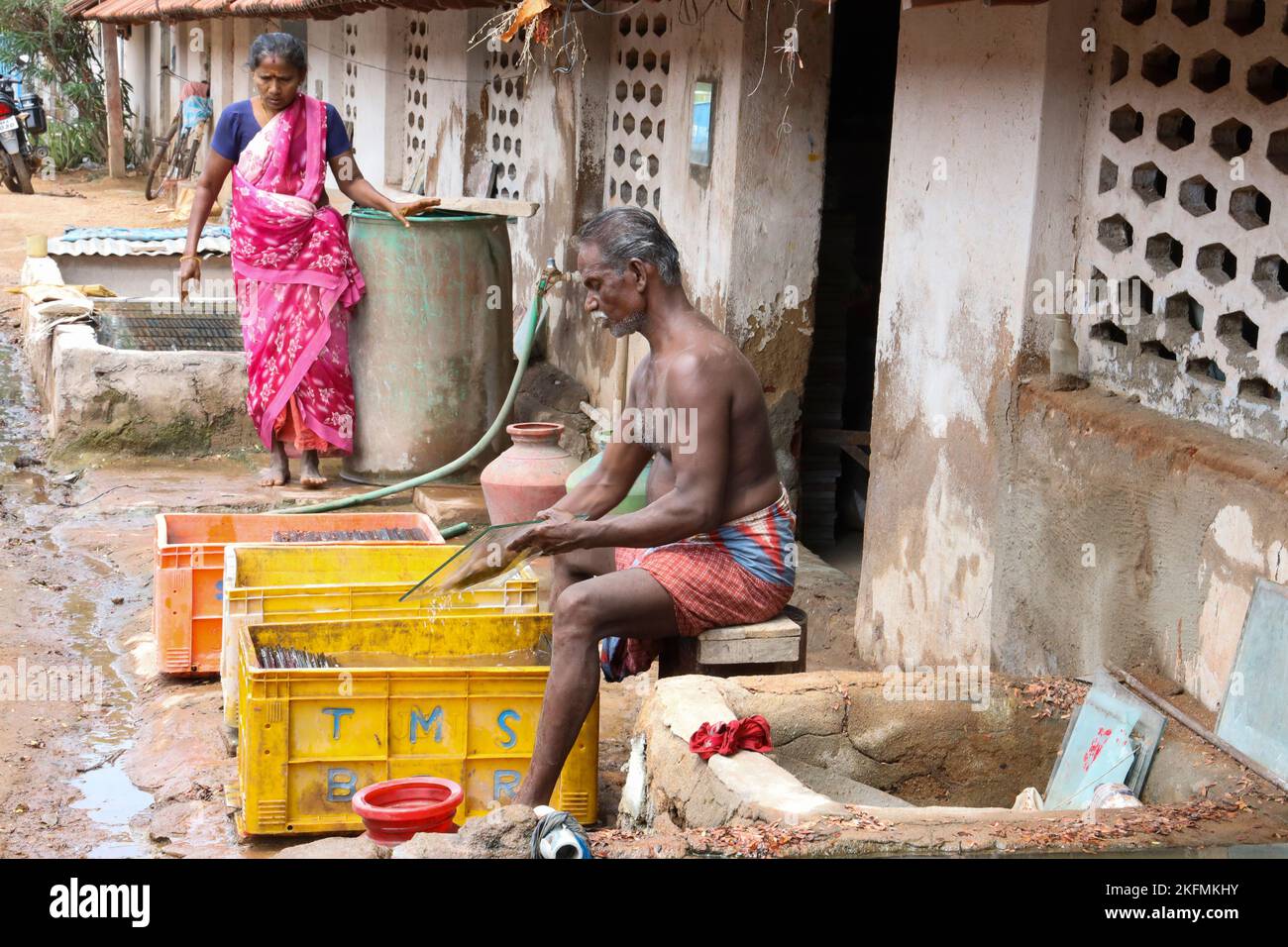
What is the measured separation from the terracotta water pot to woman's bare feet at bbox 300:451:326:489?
1469 millimetres

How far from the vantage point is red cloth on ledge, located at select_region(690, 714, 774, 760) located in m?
3.57

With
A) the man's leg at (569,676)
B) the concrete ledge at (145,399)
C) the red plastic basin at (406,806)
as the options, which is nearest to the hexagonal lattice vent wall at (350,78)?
the concrete ledge at (145,399)

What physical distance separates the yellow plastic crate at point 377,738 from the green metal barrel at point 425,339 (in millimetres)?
3588

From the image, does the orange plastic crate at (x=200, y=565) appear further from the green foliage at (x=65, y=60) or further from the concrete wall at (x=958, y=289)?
the green foliage at (x=65, y=60)

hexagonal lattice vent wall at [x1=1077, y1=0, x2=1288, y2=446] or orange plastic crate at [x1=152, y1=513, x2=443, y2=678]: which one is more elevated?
hexagonal lattice vent wall at [x1=1077, y1=0, x2=1288, y2=446]

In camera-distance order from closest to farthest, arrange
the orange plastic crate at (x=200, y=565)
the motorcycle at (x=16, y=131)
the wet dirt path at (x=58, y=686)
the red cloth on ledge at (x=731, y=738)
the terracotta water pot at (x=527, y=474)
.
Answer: the red cloth on ledge at (x=731, y=738), the wet dirt path at (x=58, y=686), the orange plastic crate at (x=200, y=565), the terracotta water pot at (x=527, y=474), the motorcycle at (x=16, y=131)

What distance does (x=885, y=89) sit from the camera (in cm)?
813

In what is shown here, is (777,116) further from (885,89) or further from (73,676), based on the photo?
(73,676)

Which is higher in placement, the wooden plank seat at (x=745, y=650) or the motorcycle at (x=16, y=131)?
the motorcycle at (x=16, y=131)

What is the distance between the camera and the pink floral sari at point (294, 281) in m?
7.40

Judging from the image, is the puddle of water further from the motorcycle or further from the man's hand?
the motorcycle

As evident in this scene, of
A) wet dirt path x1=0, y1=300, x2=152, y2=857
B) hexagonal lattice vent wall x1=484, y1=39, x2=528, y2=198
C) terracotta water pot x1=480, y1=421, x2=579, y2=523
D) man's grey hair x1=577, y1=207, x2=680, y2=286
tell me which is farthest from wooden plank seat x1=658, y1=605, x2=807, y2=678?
hexagonal lattice vent wall x1=484, y1=39, x2=528, y2=198

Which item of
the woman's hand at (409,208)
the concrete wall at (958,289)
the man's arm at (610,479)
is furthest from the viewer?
the woman's hand at (409,208)
